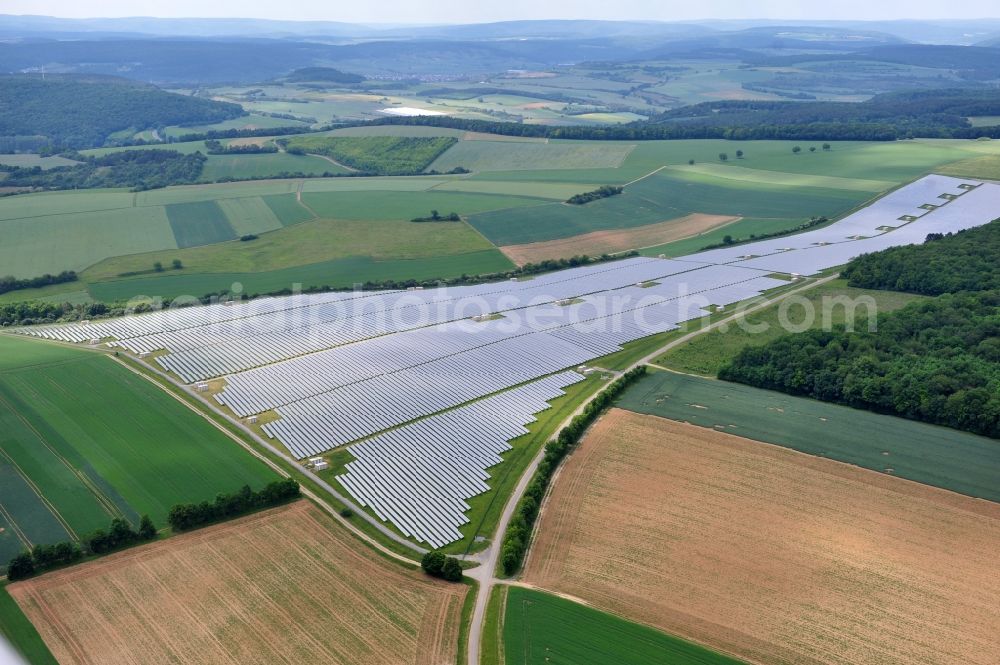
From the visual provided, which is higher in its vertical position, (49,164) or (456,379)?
(49,164)

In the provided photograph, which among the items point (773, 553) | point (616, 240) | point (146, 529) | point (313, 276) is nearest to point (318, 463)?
point (146, 529)

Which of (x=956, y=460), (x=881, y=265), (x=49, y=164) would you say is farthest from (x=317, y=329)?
(x=49, y=164)

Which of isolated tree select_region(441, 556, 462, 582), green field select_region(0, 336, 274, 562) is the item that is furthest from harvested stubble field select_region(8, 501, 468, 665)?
green field select_region(0, 336, 274, 562)

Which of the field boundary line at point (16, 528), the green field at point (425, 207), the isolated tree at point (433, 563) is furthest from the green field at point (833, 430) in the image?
the green field at point (425, 207)

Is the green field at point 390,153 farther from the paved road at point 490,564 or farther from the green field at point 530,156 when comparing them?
the paved road at point 490,564

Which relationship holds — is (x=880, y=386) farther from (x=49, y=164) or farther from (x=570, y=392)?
(x=49, y=164)
